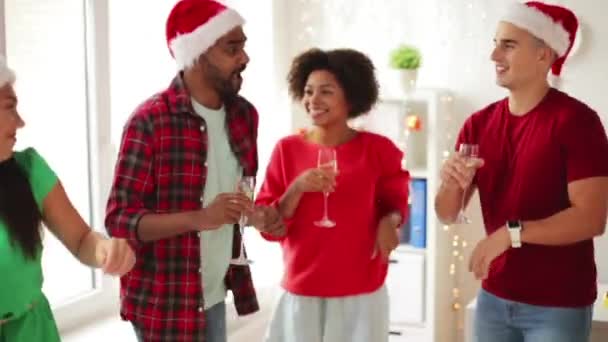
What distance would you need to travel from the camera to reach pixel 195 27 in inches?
90.4

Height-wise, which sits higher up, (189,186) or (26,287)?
(189,186)

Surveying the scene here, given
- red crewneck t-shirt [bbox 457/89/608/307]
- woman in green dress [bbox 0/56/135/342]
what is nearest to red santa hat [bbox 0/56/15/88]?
woman in green dress [bbox 0/56/135/342]

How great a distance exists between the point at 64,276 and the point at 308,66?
42.8 inches

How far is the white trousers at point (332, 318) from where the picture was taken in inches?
99.0

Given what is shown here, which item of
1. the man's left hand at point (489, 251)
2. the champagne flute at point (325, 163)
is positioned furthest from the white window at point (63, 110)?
the man's left hand at point (489, 251)

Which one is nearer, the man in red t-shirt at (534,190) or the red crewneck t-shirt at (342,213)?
the man in red t-shirt at (534,190)

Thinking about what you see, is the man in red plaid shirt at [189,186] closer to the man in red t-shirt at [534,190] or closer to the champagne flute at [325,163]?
the champagne flute at [325,163]

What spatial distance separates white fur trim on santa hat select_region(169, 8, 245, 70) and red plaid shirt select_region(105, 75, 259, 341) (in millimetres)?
97

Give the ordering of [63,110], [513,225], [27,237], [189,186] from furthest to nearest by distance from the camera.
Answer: [63,110] < [189,186] < [513,225] < [27,237]

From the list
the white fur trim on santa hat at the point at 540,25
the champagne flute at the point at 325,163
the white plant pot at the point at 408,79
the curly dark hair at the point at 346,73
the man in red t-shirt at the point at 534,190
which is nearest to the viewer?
the man in red t-shirt at the point at 534,190

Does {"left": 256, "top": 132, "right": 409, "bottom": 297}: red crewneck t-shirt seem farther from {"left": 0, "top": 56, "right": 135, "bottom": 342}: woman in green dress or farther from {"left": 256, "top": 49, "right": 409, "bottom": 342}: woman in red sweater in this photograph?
{"left": 0, "top": 56, "right": 135, "bottom": 342}: woman in green dress

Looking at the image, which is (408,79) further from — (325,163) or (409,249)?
(325,163)

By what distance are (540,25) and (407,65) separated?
4.54ft

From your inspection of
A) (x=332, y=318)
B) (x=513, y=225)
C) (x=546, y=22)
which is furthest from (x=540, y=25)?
(x=332, y=318)
